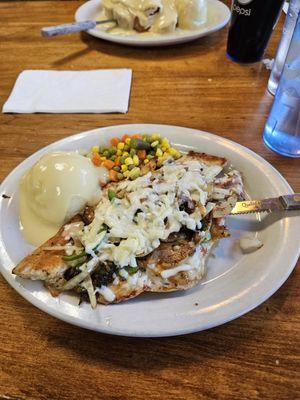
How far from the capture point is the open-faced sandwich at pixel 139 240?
0.96m

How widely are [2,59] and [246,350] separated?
2.21m

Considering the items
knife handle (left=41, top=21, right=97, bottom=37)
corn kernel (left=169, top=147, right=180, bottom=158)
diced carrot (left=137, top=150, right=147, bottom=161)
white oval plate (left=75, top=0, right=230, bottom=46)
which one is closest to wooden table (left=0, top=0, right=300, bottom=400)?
corn kernel (left=169, top=147, right=180, bottom=158)

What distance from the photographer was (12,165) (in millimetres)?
1520

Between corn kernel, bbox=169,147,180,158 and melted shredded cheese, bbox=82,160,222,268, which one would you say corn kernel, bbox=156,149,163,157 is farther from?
melted shredded cheese, bbox=82,160,222,268

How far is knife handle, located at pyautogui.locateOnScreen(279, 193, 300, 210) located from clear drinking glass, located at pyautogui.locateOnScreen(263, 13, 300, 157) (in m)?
→ 0.40

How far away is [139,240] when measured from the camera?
986mm

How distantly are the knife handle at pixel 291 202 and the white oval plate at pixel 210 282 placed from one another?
0.04m

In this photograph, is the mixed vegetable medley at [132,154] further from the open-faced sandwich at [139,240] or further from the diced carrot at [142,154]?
the open-faced sandwich at [139,240]

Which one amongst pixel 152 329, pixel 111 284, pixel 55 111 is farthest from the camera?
pixel 55 111

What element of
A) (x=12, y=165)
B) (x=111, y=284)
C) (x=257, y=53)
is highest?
(x=257, y=53)

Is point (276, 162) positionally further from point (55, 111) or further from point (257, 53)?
point (55, 111)

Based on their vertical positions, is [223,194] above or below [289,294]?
above

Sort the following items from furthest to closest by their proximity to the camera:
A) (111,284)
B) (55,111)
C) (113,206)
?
(55,111)
(113,206)
(111,284)

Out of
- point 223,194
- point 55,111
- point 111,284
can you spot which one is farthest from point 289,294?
point 55,111
